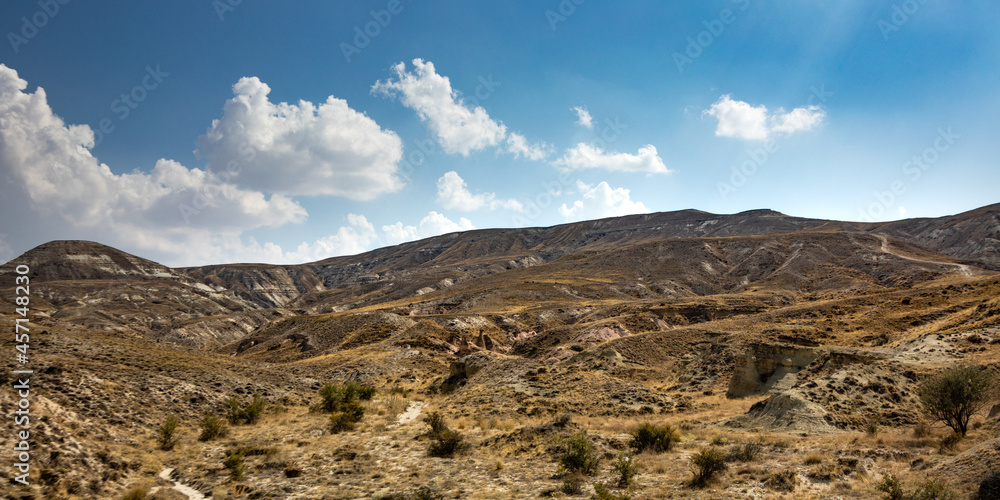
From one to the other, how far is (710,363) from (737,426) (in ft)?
42.0

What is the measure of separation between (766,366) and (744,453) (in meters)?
13.1

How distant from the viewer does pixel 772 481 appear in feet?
34.7

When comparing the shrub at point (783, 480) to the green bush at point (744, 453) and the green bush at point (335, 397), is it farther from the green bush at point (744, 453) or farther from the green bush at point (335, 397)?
the green bush at point (335, 397)

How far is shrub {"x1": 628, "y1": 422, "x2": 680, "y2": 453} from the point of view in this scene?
14.4 metres

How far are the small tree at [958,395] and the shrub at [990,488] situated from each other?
6.43 metres

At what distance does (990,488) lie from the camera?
752 centimetres

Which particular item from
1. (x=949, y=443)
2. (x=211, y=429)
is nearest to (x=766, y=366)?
(x=949, y=443)

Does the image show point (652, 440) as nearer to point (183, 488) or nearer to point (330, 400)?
point (183, 488)

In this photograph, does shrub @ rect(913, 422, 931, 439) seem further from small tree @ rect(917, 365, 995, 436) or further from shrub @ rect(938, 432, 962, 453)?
shrub @ rect(938, 432, 962, 453)

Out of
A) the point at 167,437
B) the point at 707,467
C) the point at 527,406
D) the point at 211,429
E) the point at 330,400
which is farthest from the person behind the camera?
the point at 330,400

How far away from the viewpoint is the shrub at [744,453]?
41.0 ft

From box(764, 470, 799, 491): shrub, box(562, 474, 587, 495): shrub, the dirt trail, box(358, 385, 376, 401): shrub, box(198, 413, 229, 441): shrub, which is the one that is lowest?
box(764, 470, 799, 491): shrub

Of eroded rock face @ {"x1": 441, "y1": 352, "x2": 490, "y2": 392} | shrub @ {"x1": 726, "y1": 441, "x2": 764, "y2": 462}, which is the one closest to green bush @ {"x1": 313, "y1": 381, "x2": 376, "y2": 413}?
eroded rock face @ {"x1": 441, "y1": 352, "x2": 490, "y2": 392}

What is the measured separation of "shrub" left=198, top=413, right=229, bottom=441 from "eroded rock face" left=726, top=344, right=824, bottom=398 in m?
24.2
